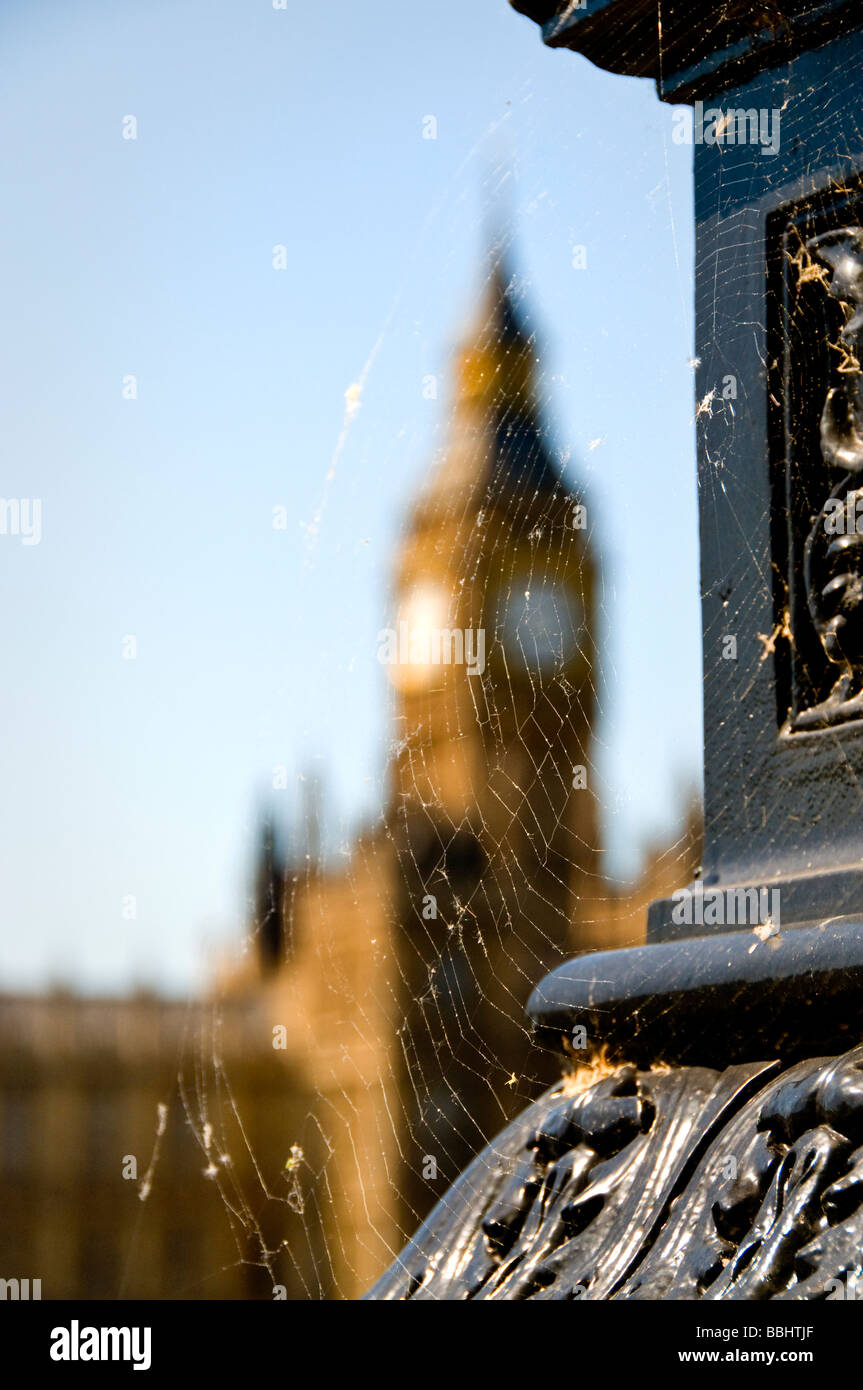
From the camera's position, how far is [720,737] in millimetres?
1509

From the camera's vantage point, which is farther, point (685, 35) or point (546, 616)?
point (546, 616)

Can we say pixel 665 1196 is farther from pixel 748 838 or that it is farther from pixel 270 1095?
pixel 270 1095

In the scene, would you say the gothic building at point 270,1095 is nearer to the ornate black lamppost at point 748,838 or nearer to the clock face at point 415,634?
the clock face at point 415,634

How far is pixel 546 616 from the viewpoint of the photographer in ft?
8.12

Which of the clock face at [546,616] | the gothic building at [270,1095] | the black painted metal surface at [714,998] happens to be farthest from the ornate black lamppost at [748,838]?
the gothic building at [270,1095]

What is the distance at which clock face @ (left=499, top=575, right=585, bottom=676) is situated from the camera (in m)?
1.93

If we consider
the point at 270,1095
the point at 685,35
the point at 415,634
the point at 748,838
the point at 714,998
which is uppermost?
the point at 685,35

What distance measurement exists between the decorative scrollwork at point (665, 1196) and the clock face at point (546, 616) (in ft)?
1.82

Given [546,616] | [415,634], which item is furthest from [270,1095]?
[415,634]

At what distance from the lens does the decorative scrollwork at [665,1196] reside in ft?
3.72

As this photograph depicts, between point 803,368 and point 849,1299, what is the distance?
2.60 feet

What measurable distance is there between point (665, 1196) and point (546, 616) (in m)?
1.30
